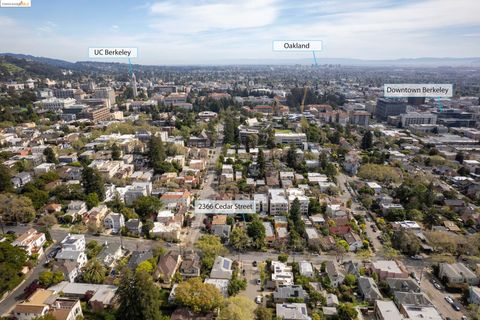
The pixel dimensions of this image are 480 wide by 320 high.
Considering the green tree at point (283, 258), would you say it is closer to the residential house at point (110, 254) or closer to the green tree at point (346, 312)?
the green tree at point (346, 312)

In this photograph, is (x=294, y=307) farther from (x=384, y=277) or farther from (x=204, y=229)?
(x=204, y=229)

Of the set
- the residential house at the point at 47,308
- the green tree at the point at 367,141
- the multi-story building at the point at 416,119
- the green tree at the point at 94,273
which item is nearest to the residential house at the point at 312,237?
the green tree at the point at 94,273

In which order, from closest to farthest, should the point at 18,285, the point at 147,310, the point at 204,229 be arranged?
the point at 147,310 < the point at 18,285 < the point at 204,229

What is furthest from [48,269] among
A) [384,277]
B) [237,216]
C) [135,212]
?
[384,277]

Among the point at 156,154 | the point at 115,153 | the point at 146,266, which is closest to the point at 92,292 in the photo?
the point at 146,266

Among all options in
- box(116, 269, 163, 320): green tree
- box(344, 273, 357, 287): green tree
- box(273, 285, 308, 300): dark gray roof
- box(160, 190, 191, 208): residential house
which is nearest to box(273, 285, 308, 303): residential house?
box(273, 285, 308, 300): dark gray roof
